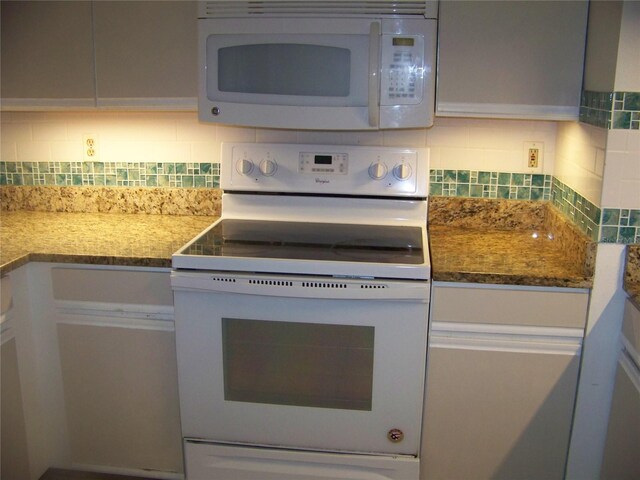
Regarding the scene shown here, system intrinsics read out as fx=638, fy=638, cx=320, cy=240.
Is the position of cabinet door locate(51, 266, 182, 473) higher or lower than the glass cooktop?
lower

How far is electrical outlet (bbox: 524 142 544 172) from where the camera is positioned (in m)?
2.27

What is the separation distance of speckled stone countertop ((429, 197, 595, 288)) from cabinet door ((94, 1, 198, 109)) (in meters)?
0.96

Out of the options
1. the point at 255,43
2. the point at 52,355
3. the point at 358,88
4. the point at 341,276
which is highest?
the point at 255,43

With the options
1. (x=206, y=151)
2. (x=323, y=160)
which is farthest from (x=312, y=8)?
(x=206, y=151)

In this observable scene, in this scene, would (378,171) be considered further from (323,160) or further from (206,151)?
(206,151)

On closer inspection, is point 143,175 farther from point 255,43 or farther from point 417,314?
point 417,314

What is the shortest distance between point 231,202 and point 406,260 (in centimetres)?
77

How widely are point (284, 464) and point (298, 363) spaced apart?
34cm

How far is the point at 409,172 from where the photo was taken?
221cm

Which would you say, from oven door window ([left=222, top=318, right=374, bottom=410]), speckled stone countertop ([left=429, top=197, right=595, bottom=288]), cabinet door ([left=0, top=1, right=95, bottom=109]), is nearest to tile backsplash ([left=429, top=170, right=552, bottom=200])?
speckled stone countertop ([left=429, top=197, right=595, bottom=288])

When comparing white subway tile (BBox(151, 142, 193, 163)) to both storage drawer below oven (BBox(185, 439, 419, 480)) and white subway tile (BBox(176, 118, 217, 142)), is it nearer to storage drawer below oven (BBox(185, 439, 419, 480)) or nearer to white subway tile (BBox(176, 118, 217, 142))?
white subway tile (BBox(176, 118, 217, 142))

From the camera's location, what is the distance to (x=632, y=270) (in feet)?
5.75

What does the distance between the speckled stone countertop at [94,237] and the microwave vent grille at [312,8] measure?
2.41ft

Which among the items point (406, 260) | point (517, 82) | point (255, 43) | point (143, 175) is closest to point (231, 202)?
point (143, 175)
